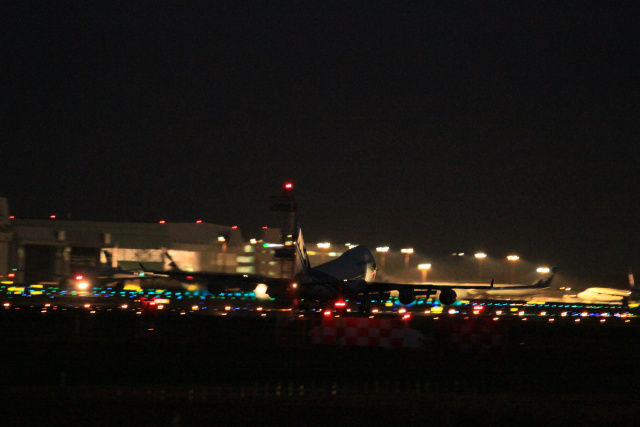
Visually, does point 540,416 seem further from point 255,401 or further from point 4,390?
point 4,390

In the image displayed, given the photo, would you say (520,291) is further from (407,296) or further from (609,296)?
(407,296)

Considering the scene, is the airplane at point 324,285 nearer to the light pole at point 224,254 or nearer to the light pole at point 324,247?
the light pole at point 224,254

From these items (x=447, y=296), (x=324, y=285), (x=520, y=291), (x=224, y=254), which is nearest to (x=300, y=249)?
(x=324, y=285)

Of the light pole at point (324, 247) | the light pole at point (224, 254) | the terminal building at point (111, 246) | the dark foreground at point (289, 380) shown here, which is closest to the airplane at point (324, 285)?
the dark foreground at point (289, 380)

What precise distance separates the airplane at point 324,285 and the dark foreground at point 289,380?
40.4 feet

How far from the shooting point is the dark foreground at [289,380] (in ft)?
41.4

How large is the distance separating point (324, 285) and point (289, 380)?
28.3 m

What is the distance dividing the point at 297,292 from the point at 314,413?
3274 cm

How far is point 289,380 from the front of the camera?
1770cm

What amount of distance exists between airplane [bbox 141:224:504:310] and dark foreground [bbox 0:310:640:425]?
1231 centimetres

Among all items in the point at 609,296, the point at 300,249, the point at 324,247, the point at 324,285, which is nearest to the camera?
the point at 300,249

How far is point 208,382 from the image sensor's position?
17.1 meters

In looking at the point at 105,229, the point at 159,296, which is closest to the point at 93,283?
the point at 159,296

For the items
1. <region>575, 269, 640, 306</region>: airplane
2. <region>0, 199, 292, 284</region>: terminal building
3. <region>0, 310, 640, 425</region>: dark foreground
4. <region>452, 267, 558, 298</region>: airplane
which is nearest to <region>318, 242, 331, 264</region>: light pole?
<region>0, 199, 292, 284</region>: terminal building
